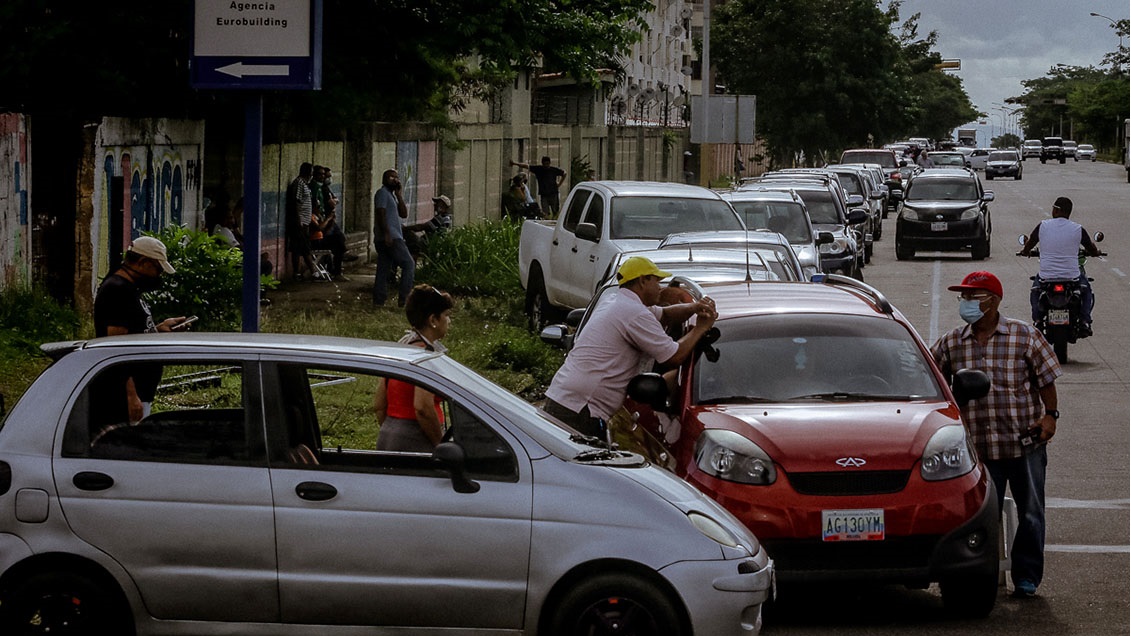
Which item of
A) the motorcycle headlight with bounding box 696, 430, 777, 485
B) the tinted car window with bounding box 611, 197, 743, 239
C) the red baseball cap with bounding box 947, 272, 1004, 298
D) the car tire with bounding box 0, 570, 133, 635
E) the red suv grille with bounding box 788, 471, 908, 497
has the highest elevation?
the tinted car window with bounding box 611, 197, 743, 239

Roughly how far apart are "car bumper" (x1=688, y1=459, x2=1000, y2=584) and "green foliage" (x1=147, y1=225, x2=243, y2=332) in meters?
8.80

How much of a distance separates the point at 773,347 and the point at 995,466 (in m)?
1.32

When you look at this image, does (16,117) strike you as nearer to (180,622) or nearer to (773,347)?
(773,347)

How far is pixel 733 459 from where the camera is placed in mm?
8078

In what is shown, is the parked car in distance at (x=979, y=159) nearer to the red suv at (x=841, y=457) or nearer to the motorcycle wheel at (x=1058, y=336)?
the motorcycle wheel at (x=1058, y=336)

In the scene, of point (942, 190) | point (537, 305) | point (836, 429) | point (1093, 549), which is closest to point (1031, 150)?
point (942, 190)

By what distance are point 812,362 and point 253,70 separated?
364 centimetres

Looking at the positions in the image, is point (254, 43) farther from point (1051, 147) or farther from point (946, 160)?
point (1051, 147)

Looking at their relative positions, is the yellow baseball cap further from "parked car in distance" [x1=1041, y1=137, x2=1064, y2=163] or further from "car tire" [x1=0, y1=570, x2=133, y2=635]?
"parked car in distance" [x1=1041, y1=137, x2=1064, y2=163]

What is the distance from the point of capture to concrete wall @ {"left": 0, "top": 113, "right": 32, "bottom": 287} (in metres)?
14.8

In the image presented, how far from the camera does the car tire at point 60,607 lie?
21.2 feet

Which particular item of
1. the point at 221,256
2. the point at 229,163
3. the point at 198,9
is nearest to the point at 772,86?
the point at 229,163

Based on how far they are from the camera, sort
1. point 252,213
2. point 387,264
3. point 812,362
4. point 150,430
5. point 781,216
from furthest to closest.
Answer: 1. point 781,216
2. point 387,264
3. point 252,213
4. point 812,362
5. point 150,430

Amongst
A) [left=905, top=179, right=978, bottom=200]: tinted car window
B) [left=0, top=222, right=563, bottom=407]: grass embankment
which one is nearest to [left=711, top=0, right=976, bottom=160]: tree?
[left=905, top=179, right=978, bottom=200]: tinted car window
